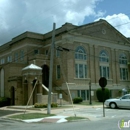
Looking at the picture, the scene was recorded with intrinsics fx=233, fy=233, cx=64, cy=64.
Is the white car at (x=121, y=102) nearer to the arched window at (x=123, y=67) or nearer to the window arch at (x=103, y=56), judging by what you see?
the window arch at (x=103, y=56)

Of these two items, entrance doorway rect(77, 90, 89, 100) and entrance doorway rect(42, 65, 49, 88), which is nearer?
entrance doorway rect(77, 90, 89, 100)

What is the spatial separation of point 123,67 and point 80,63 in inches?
448

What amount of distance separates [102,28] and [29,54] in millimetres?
13746

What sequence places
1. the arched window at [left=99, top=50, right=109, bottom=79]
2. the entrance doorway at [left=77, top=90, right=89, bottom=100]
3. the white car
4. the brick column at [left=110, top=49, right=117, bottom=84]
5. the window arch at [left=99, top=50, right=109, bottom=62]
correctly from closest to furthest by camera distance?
the white car, the entrance doorway at [left=77, top=90, right=89, bottom=100], the arched window at [left=99, top=50, right=109, bottom=79], the window arch at [left=99, top=50, right=109, bottom=62], the brick column at [left=110, top=49, right=117, bottom=84]

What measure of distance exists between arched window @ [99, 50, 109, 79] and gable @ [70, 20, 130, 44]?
289 centimetres

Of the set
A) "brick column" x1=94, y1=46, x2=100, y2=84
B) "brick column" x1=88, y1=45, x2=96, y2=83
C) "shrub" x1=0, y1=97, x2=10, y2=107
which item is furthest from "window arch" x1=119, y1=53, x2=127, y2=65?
"shrub" x1=0, y1=97, x2=10, y2=107

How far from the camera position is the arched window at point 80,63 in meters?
37.1

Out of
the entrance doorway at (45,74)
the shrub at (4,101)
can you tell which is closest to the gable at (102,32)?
the entrance doorway at (45,74)

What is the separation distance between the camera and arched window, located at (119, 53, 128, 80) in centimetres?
4453

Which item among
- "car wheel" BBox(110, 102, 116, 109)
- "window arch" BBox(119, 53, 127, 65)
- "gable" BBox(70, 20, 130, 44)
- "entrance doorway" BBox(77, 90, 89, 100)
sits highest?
"gable" BBox(70, 20, 130, 44)

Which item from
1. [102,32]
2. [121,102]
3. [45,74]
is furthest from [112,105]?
[102,32]

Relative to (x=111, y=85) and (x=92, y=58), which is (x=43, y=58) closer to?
(x=92, y=58)

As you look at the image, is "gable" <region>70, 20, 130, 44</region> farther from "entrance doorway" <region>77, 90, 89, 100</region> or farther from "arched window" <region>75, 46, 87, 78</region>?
"entrance doorway" <region>77, 90, 89, 100</region>

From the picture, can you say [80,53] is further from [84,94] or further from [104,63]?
[84,94]
